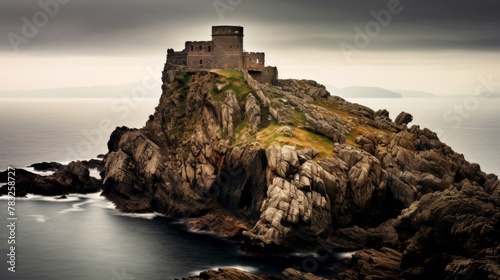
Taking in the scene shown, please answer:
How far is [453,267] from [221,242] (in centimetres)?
4243

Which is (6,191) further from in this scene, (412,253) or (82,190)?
(412,253)

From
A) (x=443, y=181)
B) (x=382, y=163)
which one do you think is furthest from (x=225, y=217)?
(x=443, y=181)

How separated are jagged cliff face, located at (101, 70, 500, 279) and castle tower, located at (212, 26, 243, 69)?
4778 millimetres

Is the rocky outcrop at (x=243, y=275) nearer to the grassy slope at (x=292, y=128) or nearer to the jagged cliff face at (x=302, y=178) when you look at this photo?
the jagged cliff face at (x=302, y=178)

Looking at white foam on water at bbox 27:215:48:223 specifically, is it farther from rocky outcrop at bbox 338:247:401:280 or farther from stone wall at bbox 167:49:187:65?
rocky outcrop at bbox 338:247:401:280

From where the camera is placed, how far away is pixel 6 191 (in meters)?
150

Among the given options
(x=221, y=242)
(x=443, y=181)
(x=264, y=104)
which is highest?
(x=264, y=104)

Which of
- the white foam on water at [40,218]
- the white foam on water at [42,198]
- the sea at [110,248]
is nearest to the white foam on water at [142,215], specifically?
the sea at [110,248]

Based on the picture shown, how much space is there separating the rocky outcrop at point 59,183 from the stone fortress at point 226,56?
31.9 m

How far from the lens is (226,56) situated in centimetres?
15650

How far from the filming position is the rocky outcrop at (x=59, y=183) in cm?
14925

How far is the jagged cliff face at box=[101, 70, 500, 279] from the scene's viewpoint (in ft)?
297

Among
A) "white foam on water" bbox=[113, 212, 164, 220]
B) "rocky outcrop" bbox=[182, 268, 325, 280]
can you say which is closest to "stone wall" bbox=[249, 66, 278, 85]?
"white foam on water" bbox=[113, 212, 164, 220]

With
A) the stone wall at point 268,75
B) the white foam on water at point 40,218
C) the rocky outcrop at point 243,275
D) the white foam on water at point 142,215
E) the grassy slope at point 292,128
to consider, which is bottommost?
the rocky outcrop at point 243,275
